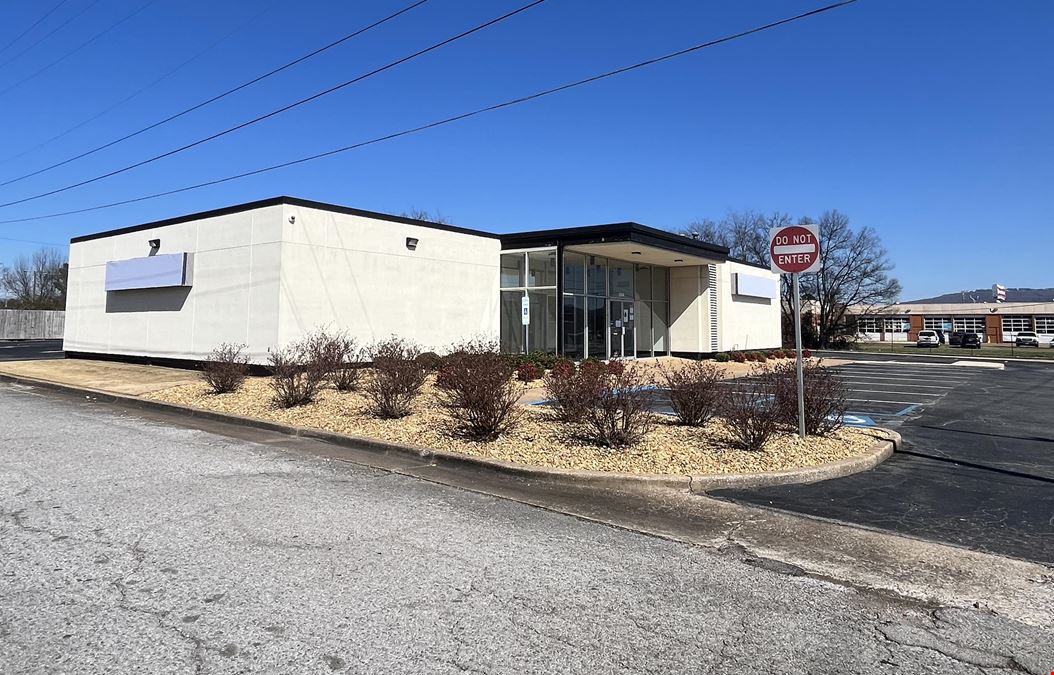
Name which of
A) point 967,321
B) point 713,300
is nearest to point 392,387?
point 713,300

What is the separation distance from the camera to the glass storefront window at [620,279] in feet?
84.7

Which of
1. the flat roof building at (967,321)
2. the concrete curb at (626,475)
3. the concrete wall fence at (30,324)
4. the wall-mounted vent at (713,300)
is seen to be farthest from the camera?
the flat roof building at (967,321)

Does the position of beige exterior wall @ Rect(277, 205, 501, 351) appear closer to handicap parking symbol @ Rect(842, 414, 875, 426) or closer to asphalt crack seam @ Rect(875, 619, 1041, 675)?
handicap parking symbol @ Rect(842, 414, 875, 426)

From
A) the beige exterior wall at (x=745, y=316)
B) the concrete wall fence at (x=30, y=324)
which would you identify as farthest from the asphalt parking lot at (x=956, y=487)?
the concrete wall fence at (x=30, y=324)

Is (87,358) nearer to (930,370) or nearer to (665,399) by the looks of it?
(665,399)

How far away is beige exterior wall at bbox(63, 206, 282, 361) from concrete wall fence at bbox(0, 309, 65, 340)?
3262 centimetres

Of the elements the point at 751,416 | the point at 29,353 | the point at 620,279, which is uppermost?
the point at 620,279

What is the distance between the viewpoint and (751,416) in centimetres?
784

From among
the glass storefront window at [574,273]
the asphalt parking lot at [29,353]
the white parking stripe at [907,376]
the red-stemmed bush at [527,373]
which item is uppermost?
the glass storefront window at [574,273]

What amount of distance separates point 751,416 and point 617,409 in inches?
65.2

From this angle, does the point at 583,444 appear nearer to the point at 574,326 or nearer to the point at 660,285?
the point at 574,326

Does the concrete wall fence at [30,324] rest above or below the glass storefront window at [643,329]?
above

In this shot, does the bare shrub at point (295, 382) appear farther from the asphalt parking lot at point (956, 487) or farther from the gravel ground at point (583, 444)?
the asphalt parking lot at point (956, 487)

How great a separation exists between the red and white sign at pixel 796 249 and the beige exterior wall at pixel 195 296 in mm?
13880
